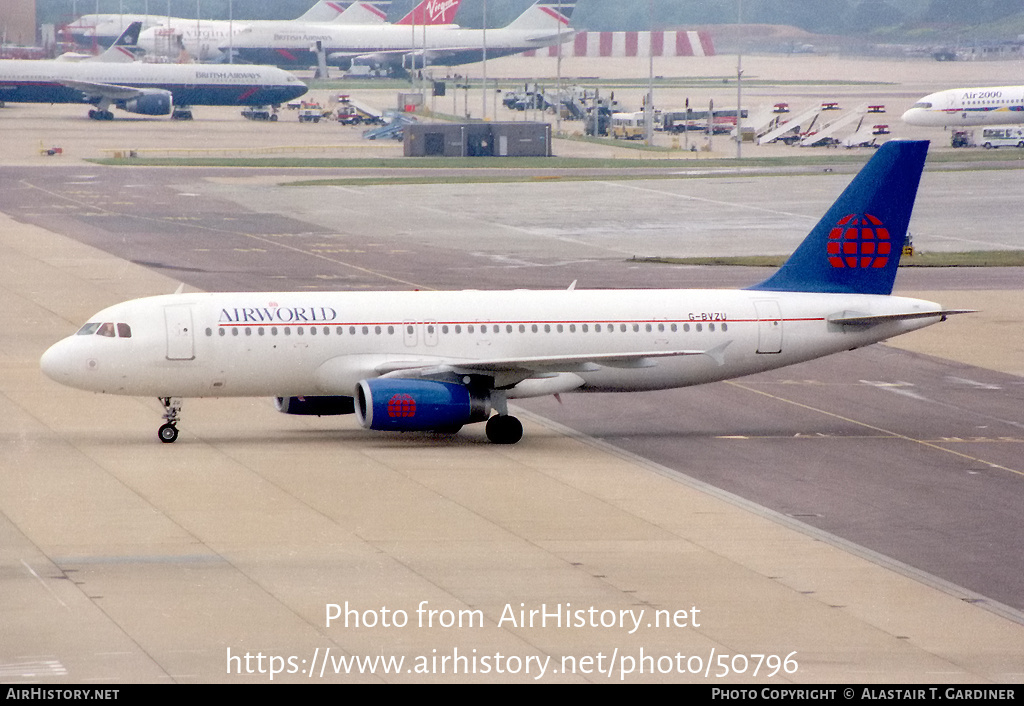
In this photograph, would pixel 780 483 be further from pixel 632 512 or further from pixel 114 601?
pixel 114 601

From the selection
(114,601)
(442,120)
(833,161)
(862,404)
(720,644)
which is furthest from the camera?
(442,120)

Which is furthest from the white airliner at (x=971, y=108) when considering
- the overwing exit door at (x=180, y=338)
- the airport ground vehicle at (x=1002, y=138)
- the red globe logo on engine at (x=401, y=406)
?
the overwing exit door at (x=180, y=338)

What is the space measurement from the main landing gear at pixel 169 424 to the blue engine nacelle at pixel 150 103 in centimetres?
13994

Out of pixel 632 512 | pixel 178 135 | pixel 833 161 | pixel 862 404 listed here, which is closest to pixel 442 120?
pixel 178 135

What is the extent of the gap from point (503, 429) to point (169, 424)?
8047mm

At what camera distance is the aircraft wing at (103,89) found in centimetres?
17050

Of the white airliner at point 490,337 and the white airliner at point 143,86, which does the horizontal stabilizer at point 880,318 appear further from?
the white airliner at point 143,86

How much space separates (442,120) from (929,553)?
153285 millimetres

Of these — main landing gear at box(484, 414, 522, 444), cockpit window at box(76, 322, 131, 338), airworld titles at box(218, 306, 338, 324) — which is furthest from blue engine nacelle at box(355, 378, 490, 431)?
cockpit window at box(76, 322, 131, 338)

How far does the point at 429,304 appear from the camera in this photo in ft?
131

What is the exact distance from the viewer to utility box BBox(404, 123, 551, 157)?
466 feet

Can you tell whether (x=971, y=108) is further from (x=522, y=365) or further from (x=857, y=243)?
(x=522, y=365)

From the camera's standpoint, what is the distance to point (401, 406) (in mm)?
37562

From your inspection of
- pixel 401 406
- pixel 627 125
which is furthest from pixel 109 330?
pixel 627 125
